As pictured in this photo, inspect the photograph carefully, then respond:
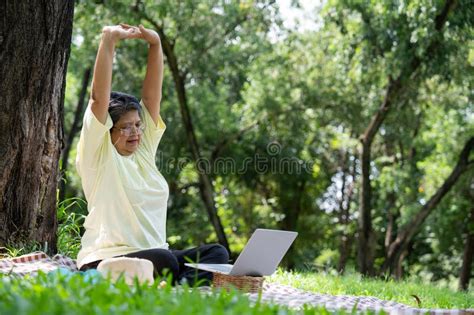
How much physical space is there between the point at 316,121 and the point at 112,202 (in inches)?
480

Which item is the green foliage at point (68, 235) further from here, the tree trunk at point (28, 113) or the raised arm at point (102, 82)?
the raised arm at point (102, 82)

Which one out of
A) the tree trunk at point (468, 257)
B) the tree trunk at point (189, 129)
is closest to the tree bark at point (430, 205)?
the tree trunk at point (189, 129)

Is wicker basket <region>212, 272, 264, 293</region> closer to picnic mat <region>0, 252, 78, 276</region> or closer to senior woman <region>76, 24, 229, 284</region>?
senior woman <region>76, 24, 229, 284</region>

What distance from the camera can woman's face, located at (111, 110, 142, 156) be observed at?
459cm

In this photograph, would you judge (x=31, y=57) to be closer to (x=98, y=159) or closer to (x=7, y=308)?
(x=98, y=159)

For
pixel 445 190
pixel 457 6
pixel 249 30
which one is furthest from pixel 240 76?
pixel 457 6

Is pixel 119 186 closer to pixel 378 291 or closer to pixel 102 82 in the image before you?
pixel 102 82

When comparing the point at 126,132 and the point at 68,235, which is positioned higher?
the point at 126,132

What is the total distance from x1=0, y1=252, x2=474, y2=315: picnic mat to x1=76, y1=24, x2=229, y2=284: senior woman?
0.29m

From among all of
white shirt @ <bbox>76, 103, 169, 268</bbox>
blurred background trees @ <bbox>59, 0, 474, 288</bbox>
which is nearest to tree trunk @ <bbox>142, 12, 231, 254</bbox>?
blurred background trees @ <bbox>59, 0, 474, 288</bbox>

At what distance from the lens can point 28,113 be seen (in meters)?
5.37

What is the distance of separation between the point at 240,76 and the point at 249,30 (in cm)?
376

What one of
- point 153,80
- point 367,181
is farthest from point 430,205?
point 153,80

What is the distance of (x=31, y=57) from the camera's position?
539 centimetres
